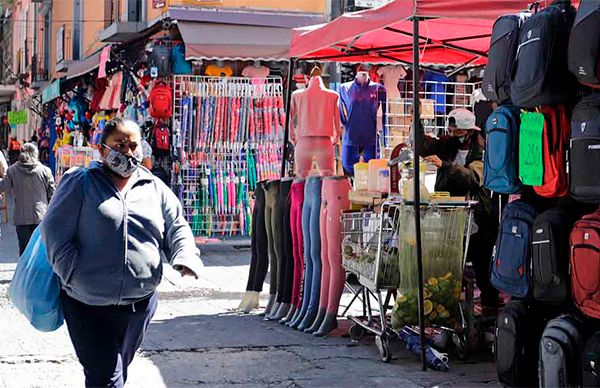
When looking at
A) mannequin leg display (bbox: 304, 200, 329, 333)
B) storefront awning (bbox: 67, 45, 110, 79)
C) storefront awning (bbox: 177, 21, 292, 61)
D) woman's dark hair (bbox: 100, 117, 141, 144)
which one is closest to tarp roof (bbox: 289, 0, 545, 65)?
mannequin leg display (bbox: 304, 200, 329, 333)

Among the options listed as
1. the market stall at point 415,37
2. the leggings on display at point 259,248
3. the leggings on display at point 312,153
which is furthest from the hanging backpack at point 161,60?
the leggings on display at point 259,248

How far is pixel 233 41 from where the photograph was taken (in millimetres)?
15594

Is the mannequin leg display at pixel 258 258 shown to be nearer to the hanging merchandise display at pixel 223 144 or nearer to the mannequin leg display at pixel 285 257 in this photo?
the mannequin leg display at pixel 285 257

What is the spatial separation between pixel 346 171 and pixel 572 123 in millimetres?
5716

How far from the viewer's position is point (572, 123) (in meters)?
5.22

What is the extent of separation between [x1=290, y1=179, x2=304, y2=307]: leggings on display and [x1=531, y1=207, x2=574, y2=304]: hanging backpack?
3572 millimetres

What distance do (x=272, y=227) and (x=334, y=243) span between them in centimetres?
131

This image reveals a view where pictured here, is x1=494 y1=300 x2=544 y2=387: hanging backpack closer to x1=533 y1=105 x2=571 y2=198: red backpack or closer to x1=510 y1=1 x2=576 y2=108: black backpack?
x1=533 y1=105 x2=571 y2=198: red backpack

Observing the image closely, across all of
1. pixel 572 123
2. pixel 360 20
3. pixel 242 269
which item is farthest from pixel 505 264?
pixel 242 269

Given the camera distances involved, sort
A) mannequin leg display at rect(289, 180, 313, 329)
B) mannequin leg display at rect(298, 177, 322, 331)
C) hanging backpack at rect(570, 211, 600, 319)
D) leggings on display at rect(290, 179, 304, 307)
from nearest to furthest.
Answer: hanging backpack at rect(570, 211, 600, 319)
mannequin leg display at rect(298, 177, 322, 331)
mannequin leg display at rect(289, 180, 313, 329)
leggings on display at rect(290, 179, 304, 307)

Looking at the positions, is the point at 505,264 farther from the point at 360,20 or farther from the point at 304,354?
the point at 360,20

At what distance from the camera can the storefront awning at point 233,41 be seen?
595 inches

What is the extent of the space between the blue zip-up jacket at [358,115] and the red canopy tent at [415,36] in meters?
0.43

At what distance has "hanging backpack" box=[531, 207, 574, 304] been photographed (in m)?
5.39
